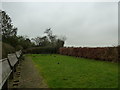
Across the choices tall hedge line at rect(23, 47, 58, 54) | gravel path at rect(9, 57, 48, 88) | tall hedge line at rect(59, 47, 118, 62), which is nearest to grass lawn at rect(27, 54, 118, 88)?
gravel path at rect(9, 57, 48, 88)

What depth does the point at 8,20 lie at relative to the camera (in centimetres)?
4122

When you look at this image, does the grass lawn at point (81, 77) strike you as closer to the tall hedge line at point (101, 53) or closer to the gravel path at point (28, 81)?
the gravel path at point (28, 81)

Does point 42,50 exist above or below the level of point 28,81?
above

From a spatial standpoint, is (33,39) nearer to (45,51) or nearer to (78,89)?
(45,51)

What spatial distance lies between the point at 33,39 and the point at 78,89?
73.0m

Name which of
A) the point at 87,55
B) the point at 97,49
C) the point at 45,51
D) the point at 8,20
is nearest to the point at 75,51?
the point at 87,55

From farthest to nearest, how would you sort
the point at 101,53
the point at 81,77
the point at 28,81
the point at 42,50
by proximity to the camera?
the point at 42,50 → the point at 101,53 → the point at 81,77 → the point at 28,81

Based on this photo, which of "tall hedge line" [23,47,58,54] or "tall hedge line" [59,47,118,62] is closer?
"tall hedge line" [59,47,118,62]

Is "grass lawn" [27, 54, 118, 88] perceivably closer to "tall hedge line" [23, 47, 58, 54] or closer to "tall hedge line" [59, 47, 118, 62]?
"tall hedge line" [59, 47, 118, 62]

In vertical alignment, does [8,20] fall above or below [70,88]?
above

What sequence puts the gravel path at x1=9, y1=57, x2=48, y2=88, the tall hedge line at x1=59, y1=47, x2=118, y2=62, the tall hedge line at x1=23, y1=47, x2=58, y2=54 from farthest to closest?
the tall hedge line at x1=23, y1=47, x2=58, y2=54 < the tall hedge line at x1=59, y1=47, x2=118, y2=62 < the gravel path at x1=9, y1=57, x2=48, y2=88

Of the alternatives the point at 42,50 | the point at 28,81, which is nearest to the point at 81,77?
the point at 28,81

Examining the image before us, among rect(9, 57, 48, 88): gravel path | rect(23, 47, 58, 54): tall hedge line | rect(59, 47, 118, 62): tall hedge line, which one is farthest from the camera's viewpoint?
rect(23, 47, 58, 54): tall hedge line

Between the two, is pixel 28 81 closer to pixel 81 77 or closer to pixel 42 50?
pixel 81 77
